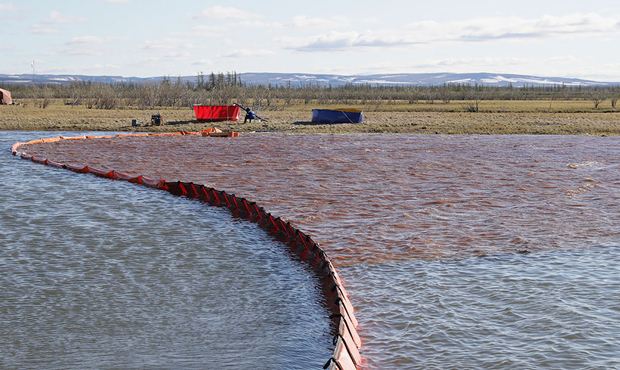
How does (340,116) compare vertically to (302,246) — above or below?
above

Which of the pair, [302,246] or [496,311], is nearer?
[496,311]

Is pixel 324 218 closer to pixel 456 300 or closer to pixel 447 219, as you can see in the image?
pixel 447 219

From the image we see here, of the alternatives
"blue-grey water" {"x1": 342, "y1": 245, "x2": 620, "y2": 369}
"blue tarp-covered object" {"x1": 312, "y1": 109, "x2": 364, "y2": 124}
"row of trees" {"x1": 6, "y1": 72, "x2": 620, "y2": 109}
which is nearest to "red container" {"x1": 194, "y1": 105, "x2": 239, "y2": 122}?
"blue tarp-covered object" {"x1": 312, "y1": 109, "x2": 364, "y2": 124}

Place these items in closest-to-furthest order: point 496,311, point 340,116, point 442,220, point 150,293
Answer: point 496,311, point 150,293, point 442,220, point 340,116

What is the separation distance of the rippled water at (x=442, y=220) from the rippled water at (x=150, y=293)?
0.95 m

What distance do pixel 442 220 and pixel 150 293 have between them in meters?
7.16

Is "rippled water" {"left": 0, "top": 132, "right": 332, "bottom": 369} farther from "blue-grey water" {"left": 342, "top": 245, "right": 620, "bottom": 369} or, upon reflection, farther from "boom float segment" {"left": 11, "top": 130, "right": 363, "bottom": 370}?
"blue-grey water" {"left": 342, "top": 245, "right": 620, "bottom": 369}

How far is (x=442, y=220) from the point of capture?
54.1ft

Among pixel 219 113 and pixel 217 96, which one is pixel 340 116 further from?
pixel 217 96

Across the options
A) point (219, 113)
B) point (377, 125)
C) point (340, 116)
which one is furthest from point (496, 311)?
point (219, 113)

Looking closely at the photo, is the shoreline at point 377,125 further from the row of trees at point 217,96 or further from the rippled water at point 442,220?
the row of trees at point 217,96

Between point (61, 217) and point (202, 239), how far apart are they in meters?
3.73

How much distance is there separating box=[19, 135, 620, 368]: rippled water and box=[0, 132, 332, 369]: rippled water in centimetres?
95

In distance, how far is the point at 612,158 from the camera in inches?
1158
